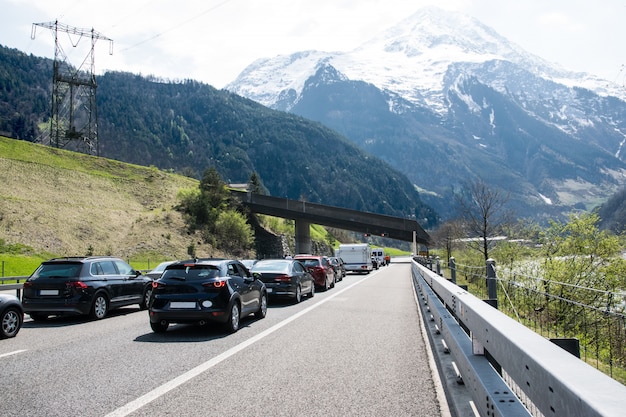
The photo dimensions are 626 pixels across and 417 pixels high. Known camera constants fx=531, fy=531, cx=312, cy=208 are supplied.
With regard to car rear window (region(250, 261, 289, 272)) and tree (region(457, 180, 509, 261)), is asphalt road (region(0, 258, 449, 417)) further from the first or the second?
tree (region(457, 180, 509, 261))

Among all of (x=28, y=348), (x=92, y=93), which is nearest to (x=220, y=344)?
(x=28, y=348)

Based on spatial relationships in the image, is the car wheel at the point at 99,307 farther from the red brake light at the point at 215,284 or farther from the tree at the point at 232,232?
the tree at the point at 232,232

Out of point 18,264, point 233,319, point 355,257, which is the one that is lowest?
point 233,319

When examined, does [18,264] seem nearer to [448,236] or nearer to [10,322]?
[10,322]

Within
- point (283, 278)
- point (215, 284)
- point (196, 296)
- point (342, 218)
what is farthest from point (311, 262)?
point (342, 218)

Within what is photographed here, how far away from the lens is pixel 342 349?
29.8 ft

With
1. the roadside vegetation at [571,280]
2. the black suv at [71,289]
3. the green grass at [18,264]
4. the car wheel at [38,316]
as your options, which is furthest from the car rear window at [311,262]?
the green grass at [18,264]

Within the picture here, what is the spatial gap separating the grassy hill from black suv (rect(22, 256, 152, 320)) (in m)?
29.9

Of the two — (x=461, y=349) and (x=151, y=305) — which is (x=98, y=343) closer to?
(x=151, y=305)

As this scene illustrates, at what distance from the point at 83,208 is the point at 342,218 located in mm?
30973

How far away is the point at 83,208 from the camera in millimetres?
54188

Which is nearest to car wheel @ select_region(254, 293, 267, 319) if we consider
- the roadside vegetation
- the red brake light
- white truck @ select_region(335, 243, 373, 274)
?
the red brake light

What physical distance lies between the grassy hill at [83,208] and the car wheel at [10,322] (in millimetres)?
32480

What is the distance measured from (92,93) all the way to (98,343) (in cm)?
7267
